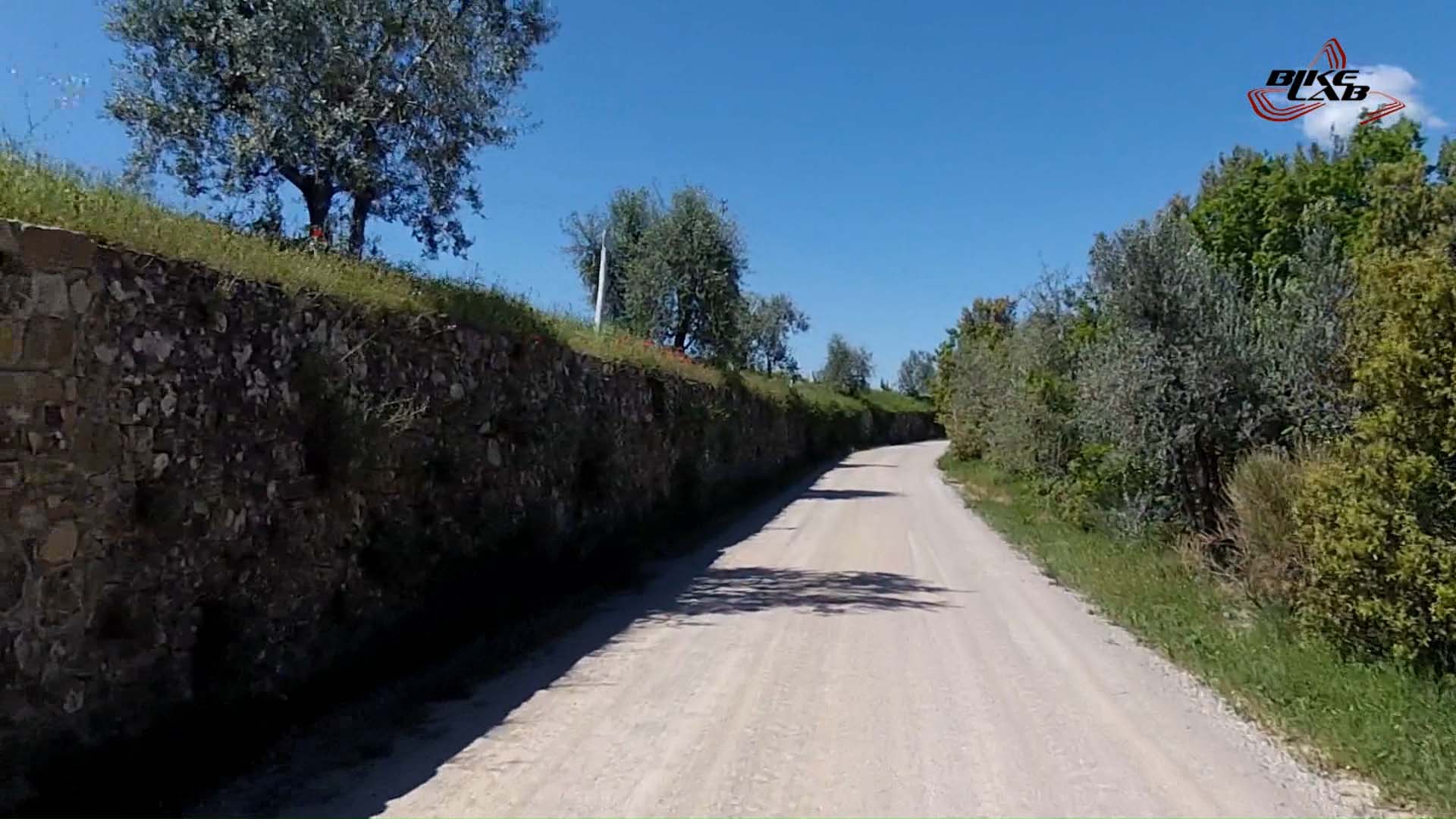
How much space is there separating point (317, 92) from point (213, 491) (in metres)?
5.90

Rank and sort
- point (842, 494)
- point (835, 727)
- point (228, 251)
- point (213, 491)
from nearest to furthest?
point (213, 491) < point (835, 727) < point (228, 251) < point (842, 494)

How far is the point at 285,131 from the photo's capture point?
9.63 metres

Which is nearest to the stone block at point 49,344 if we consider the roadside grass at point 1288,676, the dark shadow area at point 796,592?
the dark shadow area at point 796,592

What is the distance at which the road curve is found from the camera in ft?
15.1

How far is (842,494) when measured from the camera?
81.7ft

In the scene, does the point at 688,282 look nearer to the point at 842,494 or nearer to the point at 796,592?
the point at 842,494

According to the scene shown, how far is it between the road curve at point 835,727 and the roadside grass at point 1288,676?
0.28 meters

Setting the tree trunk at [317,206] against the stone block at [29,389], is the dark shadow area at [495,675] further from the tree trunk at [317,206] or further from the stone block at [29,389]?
the tree trunk at [317,206]

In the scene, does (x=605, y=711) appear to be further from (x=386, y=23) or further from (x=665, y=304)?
(x=665, y=304)

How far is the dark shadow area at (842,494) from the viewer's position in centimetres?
2397

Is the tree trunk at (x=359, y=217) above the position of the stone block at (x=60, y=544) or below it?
above

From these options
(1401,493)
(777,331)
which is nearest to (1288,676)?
(1401,493)

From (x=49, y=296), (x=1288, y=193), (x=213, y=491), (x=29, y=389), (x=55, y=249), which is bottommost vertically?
(x=213, y=491)

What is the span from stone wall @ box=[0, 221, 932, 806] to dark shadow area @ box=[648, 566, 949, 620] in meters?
1.83
